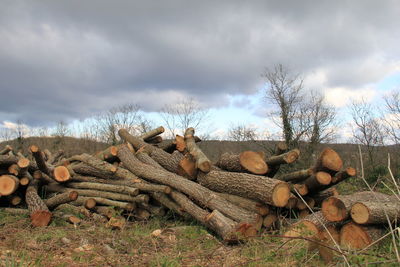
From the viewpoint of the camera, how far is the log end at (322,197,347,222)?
16.4ft

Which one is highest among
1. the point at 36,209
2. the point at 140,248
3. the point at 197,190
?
the point at 197,190

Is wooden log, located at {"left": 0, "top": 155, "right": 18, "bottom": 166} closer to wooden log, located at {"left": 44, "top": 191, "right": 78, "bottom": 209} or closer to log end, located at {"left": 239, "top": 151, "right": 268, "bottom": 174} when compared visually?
wooden log, located at {"left": 44, "top": 191, "right": 78, "bottom": 209}

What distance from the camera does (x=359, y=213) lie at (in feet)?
16.1

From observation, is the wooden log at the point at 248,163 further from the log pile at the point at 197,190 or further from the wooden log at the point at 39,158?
the wooden log at the point at 39,158

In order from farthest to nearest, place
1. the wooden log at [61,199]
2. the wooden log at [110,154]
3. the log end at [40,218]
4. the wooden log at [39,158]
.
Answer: the wooden log at [110,154]
the wooden log at [39,158]
the wooden log at [61,199]
the log end at [40,218]

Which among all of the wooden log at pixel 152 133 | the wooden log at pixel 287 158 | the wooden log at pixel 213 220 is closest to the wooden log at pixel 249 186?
the wooden log at pixel 213 220

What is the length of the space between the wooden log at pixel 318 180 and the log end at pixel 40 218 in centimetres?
503

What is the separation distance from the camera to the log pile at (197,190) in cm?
530

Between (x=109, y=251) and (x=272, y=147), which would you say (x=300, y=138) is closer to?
(x=272, y=147)

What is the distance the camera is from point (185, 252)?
4.80 metres

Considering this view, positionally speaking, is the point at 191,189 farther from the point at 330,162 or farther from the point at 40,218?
the point at 40,218

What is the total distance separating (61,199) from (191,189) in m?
2.85

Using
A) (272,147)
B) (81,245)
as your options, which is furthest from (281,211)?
(272,147)

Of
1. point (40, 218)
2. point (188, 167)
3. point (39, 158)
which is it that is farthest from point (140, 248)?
point (39, 158)
